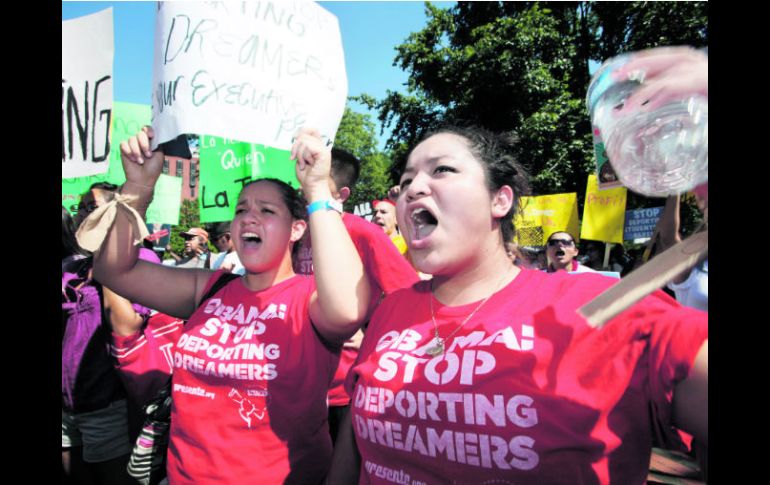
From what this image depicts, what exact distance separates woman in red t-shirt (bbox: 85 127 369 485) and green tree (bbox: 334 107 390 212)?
30.8 metres

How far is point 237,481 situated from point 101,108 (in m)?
1.75

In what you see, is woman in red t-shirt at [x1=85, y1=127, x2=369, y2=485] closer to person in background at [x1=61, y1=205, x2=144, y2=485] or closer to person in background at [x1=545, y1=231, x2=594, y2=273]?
person in background at [x1=61, y1=205, x2=144, y2=485]

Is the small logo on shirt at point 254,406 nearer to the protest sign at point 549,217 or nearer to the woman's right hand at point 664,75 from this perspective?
the woman's right hand at point 664,75

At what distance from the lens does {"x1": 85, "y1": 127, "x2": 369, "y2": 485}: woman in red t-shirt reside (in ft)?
5.45

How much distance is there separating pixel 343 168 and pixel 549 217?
4255 millimetres

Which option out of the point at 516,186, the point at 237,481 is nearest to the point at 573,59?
the point at 516,186

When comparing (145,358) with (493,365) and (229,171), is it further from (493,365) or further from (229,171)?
(493,365)

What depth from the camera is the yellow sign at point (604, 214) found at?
5.86 metres

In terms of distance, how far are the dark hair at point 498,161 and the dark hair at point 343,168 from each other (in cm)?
158

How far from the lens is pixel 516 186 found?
65.4 inches

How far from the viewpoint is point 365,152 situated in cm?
3459

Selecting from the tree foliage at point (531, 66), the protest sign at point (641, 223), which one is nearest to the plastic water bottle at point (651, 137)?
the protest sign at point (641, 223)

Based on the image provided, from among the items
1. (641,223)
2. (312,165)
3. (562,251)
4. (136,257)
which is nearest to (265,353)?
(312,165)
